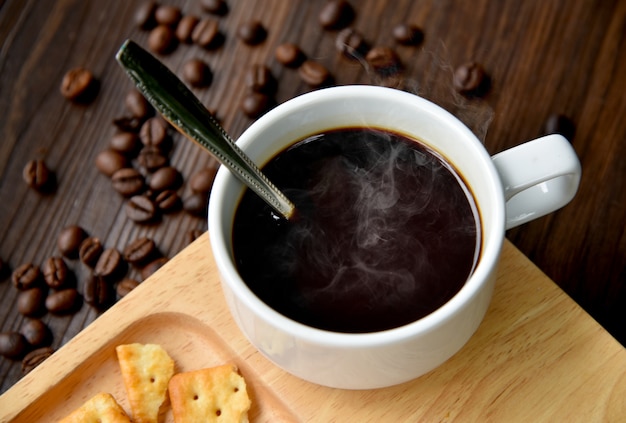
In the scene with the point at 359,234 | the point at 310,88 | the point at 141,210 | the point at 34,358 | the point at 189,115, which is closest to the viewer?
the point at 189,115

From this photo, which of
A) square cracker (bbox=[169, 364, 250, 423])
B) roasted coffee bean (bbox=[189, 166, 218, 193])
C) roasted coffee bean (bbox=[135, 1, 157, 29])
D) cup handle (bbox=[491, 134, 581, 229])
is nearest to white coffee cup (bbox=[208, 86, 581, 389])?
cup handle (bbox=[491, 134, 581, 229])

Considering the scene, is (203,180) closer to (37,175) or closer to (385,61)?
(37,175)

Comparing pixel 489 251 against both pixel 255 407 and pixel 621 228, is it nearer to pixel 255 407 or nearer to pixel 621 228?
pixel 255 407

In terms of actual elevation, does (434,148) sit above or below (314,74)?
above

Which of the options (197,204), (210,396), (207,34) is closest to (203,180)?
(197,204)

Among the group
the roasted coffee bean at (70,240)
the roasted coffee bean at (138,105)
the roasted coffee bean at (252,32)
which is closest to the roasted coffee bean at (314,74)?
the roasted coffee bean at (252,32)

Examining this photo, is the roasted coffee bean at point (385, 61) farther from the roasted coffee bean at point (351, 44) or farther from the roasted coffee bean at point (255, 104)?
Result: the roasted coffee bean at point (255, 104)
